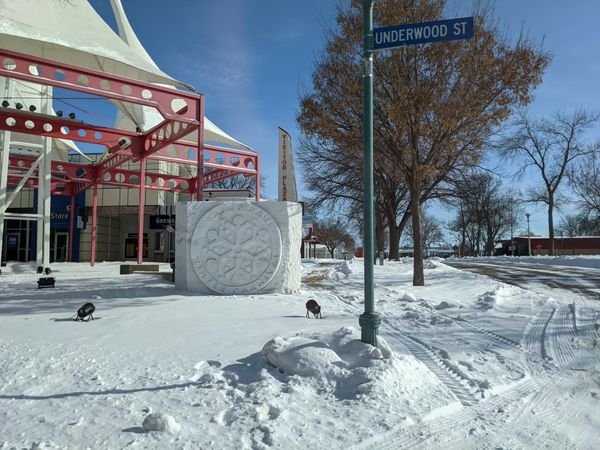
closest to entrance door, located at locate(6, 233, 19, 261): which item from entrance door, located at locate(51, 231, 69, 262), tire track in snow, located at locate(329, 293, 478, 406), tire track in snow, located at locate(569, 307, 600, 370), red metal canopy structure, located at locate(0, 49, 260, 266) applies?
entrance door, located at locate(51, 231, 69, 262)

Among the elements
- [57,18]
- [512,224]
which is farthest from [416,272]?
[512,224]

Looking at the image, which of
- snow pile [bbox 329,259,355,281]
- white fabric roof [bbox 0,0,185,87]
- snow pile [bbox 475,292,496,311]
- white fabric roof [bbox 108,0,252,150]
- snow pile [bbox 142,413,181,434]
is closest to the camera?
snow pile [bbox 142,413,181,434]

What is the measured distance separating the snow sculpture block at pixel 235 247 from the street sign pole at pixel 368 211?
5.41m

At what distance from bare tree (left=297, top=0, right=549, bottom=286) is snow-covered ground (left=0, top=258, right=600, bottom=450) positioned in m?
6.35

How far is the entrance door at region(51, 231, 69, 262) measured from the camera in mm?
30311

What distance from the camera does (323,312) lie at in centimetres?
774

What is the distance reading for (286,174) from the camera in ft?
36.9

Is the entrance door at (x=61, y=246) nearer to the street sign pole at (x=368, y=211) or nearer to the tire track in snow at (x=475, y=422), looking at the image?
the street sign pole at (x=368, y=211)

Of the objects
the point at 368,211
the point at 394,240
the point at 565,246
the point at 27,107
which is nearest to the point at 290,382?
the point at 368,211

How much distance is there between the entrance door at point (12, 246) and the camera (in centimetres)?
3014

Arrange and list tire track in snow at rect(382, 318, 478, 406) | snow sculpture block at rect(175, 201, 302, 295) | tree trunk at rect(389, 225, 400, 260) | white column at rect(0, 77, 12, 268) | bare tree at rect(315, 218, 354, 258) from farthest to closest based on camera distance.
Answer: bare tree at rect(315, 218, 354, 258) < tree trunk at rect(389, 225, 400, 260) < white column at rect(0, 77, 12, 268) < snow sculpture block at rect(175, 201, 302, 295) < tire track in snow at rect(382, 318, 478, 406)

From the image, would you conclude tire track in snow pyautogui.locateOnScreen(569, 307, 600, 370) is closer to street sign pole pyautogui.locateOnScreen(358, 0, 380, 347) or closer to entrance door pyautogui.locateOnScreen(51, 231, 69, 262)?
street sign pole pyautogui.locateOnScreen(358, 0, 380, 347)

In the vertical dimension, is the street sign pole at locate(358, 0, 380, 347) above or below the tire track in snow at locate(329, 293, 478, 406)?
above

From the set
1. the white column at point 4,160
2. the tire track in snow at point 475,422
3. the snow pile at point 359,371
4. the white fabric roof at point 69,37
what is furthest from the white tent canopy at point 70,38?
the tire track in snow at point 475,422
